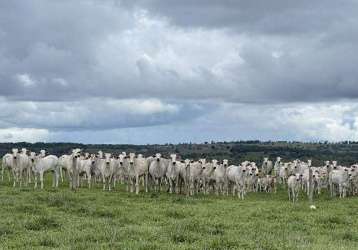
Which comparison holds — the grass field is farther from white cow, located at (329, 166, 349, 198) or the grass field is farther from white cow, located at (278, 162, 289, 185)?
white cow, located at (278, 162, 289, 185)

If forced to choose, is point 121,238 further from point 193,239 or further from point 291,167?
point 291,167

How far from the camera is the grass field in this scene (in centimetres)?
1781

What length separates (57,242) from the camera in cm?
1781

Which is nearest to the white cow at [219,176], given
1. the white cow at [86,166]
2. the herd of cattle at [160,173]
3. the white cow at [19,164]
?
the herd of cattle at [160,173]

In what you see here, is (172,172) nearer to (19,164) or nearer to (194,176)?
(194,176)

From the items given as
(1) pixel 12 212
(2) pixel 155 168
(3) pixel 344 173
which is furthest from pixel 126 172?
(1) pixel 12 212

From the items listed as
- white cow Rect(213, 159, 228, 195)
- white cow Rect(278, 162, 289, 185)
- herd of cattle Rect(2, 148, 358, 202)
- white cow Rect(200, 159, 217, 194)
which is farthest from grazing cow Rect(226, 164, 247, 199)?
white cow Rect(278, 162, 289, 185)

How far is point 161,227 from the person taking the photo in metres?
21.2

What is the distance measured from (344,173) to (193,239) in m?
32.0

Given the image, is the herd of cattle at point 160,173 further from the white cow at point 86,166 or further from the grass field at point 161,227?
the grass field at point 161,227

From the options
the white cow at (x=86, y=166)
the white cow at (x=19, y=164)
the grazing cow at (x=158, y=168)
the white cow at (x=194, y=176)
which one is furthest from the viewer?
the white cow at (x=86, y=166)

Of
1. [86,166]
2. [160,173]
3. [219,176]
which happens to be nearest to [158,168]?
[160,173]

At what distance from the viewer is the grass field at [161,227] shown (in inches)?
701

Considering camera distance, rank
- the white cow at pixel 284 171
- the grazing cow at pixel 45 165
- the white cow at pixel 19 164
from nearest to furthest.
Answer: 1. the grazing cow at pixel 45 165
2. the white cow at pixel 19 164
3. the white cow at pixel 284 171
